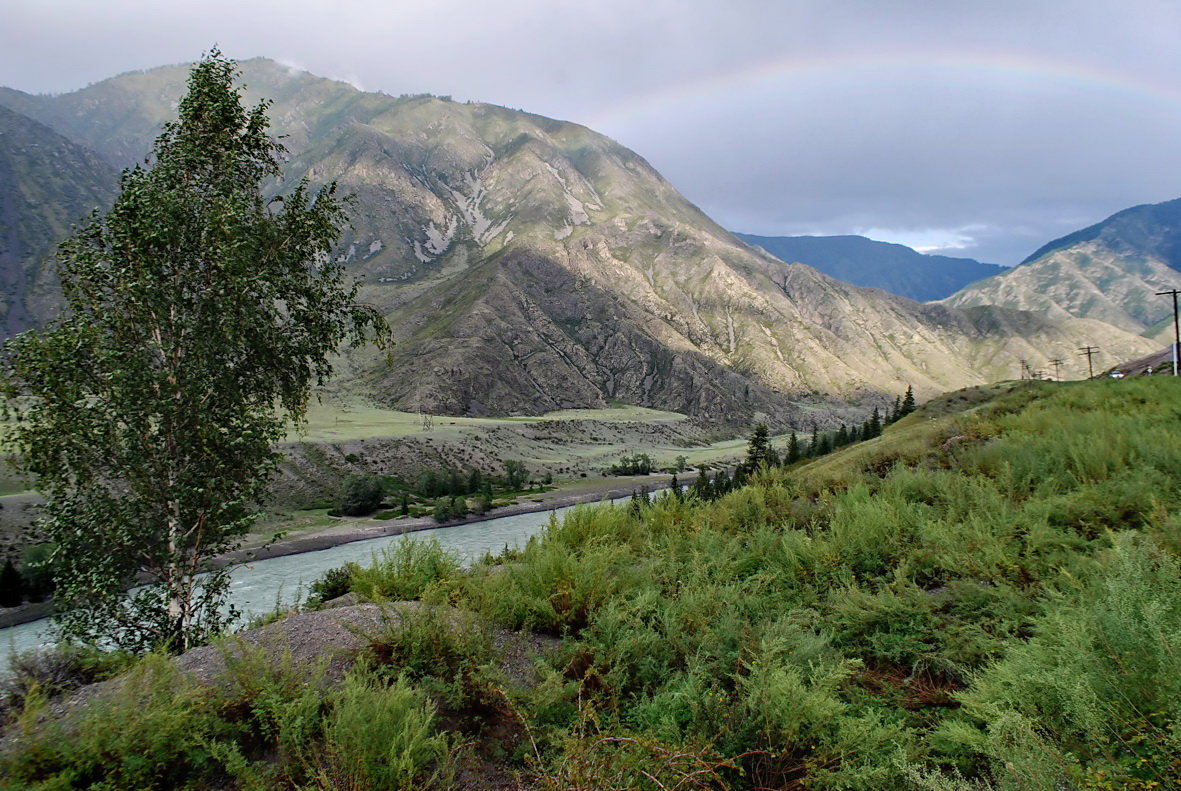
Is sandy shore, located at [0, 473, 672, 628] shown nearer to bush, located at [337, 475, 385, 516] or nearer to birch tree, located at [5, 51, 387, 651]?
bush, located at [337, 475, 385, 516]

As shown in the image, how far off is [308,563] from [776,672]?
186 feet

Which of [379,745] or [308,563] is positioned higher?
[379,745]

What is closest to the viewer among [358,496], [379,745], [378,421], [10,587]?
[379,745]

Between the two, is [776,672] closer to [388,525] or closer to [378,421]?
[388,525]

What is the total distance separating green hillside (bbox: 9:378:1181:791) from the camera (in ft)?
11.4

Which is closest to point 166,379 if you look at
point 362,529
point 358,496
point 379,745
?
point 379,745

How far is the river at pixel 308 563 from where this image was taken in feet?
117

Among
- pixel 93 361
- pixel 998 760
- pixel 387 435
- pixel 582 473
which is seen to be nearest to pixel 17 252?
pixel 387 435

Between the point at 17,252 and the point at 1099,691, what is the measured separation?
274892 millimetres

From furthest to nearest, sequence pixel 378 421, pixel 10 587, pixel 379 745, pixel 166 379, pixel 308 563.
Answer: pixel 378 421, pixel 308 563, pixel 10 587, pixel 166 379, pixel 379 745

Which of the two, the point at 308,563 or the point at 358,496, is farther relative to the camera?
the point at 358,496

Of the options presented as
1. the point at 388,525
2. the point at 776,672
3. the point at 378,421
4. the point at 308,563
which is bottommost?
the point at 388,525

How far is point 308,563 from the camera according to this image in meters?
52.3

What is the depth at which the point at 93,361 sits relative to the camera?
923 cm
